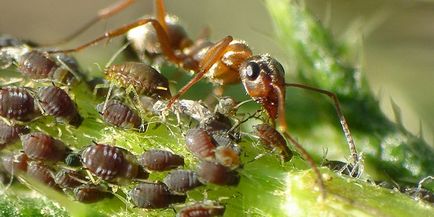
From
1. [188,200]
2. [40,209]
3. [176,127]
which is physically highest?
[176,127]

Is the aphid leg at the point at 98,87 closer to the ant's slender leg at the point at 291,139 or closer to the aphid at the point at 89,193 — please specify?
the aphid at the point at 89,193

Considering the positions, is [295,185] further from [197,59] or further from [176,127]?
[197,59]

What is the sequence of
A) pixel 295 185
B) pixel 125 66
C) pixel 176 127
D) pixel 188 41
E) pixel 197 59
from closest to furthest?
1. pixel 295 185
2. pixel 176 127
3. pixel 125 66
4. pixel 197 59
5. pixel 188 41

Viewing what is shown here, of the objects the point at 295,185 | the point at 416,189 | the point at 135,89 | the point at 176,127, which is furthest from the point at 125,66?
the point at 416,189

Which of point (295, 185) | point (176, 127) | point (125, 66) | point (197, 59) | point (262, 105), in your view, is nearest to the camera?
point (295, 185)

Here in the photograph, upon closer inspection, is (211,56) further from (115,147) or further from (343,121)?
(115,147)

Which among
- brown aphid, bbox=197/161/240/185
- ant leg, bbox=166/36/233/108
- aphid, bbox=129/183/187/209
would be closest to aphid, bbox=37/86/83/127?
aphid, bbox=129/183/187/209

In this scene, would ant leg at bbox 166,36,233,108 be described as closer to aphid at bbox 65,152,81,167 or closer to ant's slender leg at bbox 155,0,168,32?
ant's slender leg at bbox 155,0,168,32

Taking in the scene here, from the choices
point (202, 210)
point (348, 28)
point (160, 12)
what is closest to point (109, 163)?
point (202, 210)
